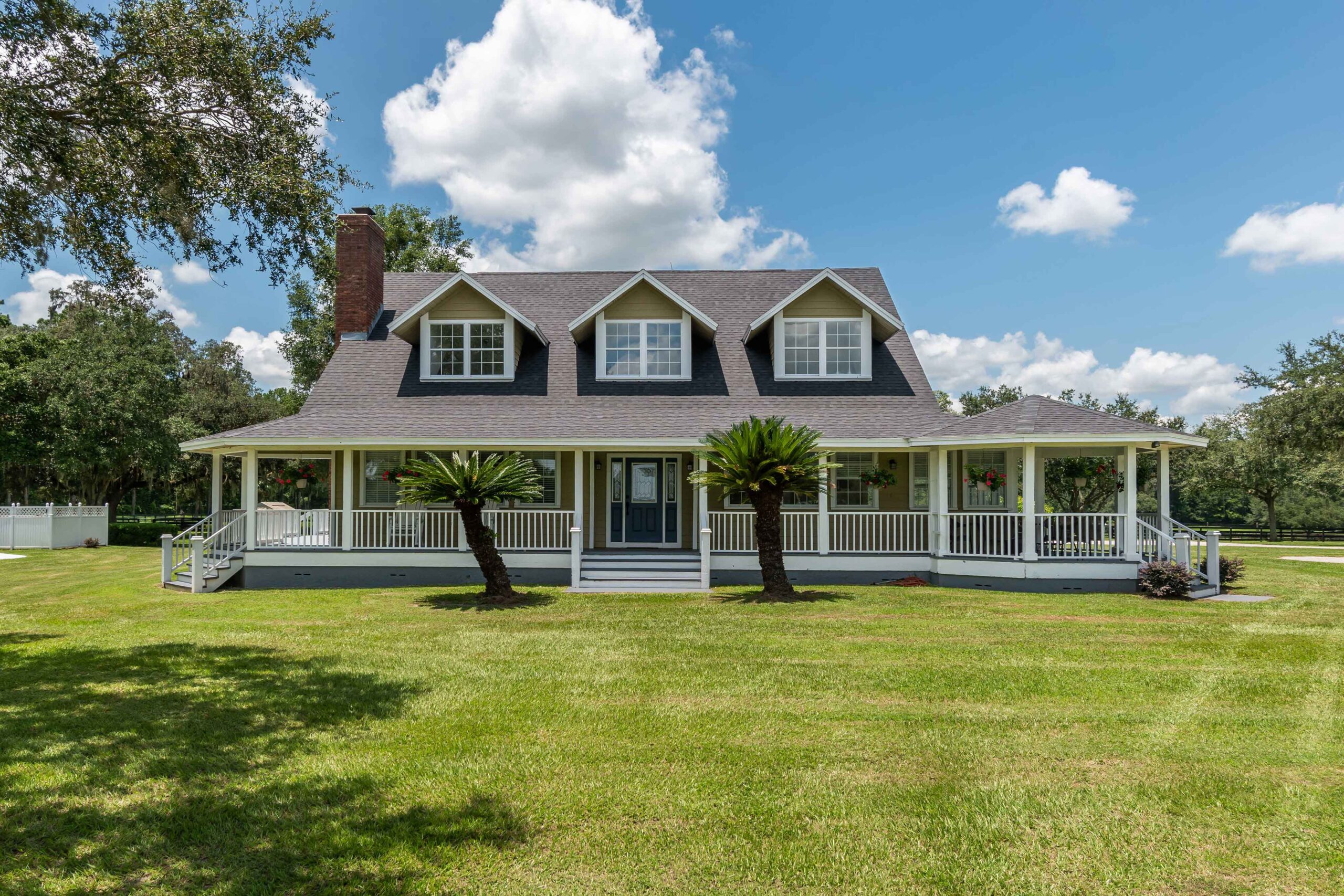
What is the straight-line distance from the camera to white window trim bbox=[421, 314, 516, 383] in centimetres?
1864

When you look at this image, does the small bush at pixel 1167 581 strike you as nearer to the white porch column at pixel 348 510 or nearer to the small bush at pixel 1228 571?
the small bush at pixel 1228 571

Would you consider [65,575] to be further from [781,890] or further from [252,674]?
[781,890]

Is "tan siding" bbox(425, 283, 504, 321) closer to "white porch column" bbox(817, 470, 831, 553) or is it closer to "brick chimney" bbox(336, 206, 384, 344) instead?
"brick chimney" bbox(336, 206, 384, 344)

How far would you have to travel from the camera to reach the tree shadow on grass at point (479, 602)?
12773 mm

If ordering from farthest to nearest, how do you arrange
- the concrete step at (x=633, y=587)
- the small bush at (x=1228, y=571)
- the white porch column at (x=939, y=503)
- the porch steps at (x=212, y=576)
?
the white porch column at (x=939, y=503) < the porch steps at (x=212, y=576) < the small bush at (x=1228, y=571) < the concrete step at (x=633, y=587)

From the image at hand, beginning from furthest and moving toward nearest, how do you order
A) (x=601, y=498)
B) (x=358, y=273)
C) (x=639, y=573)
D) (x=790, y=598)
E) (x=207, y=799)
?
1. (x=358, y=273)
2. (x=601, y=498)
3. (x=639, y=573)
4. (x=790, y=598)
5. (x=207, y=799)

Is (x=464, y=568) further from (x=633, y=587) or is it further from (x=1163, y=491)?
(x=1163, y=491)

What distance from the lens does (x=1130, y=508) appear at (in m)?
14.4

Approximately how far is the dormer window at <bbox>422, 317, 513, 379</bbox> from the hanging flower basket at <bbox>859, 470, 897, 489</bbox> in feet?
30.0

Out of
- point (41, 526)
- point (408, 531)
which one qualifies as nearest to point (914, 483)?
point (408, 531)

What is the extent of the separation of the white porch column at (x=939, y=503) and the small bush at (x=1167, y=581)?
140 inches

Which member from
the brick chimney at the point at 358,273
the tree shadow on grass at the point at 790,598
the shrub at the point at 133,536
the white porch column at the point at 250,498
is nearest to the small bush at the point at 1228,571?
the tree shadow on grass at the point at 790,598

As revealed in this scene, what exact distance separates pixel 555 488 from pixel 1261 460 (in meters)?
40.4

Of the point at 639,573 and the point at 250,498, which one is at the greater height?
the point at 250,498
